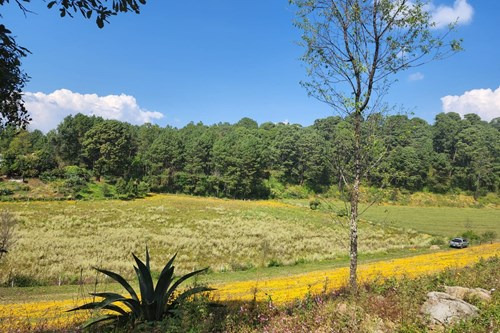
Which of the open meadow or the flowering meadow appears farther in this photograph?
the open meadow

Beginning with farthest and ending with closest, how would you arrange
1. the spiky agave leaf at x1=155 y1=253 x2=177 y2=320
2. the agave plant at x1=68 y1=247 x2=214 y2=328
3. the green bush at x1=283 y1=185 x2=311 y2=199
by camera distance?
the green bush at x1=283 y1=185 x2=311 y2=199 < the spiky agave leaf at x1=155 y1=253 x2=177 y2=320 < the agave plant at x1=68 y1=247 x2=214 y2=328

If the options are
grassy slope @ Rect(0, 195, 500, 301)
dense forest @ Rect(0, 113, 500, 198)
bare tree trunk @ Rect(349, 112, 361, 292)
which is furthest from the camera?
dense forest @ Rect(0, 113, 500, 198)

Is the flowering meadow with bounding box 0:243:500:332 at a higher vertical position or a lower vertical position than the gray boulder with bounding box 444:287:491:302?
lower

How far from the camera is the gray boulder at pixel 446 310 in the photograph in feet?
19.1

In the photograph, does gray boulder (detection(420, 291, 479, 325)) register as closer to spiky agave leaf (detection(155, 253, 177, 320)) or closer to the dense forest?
spiky agave leaf (detection(155, 253, 177, 320))

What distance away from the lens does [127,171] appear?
73438 millimetres

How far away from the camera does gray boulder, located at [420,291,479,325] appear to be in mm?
5817

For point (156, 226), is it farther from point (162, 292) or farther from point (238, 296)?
point (162, 292)

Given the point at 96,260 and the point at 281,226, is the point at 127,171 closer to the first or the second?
the point at 281,226

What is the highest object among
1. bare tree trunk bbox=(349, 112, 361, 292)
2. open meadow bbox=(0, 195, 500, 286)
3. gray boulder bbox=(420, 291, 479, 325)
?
bare tree trunk bbox=(349, 112, 361, 292)

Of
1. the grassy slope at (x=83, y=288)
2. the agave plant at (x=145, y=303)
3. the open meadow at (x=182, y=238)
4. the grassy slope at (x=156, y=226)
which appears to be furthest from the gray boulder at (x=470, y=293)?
the grassy slope at (x=83, y=288)

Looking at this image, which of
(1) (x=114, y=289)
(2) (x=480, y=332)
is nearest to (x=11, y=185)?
(1) (x=114, y=289)

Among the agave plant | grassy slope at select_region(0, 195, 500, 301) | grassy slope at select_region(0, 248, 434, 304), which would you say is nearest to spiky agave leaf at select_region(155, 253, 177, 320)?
the agave plant

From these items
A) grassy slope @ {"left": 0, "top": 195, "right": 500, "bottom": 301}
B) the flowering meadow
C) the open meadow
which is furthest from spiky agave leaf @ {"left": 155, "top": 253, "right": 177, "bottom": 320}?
grassy slope @ {"left": 0, "top": 195, "right": 500, "bottom": 301}
